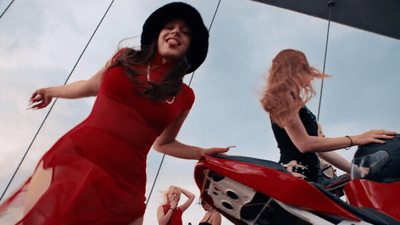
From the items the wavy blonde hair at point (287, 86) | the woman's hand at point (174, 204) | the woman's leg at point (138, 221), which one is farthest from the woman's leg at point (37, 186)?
the woman's hand at point (174, 204)

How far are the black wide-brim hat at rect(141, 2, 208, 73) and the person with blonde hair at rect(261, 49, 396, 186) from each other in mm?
275

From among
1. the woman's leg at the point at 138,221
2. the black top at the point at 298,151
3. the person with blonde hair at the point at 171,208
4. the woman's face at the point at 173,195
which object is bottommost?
the person with blonde hair at the point at 171,208

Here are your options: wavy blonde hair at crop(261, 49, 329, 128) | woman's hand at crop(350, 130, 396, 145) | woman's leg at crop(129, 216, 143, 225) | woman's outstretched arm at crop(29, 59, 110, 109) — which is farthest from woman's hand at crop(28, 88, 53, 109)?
woman's hand at crop(350, 130, 396, 145)

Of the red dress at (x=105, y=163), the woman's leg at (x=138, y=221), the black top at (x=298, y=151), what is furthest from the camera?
the black top at (x=298, y=151)

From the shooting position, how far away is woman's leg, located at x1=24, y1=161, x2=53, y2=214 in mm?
708

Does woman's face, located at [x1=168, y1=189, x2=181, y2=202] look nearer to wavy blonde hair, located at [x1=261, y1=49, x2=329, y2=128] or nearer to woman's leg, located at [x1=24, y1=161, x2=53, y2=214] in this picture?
wavy blonde hair, located at [x1=261, y1=49, x2=329, y2=128]

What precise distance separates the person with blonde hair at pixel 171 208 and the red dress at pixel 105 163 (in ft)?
8.20

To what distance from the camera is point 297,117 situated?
1066 mm

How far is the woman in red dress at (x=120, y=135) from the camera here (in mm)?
703

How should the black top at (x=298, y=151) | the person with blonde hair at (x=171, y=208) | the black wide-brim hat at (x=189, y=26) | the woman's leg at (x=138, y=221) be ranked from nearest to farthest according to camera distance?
the woman's leg at (x=138, y=221)
the black wide-brim hat at (x=189, y=26)
the black top at (x=298, y=151)
the person with blonde hair at (x=171, y=208)

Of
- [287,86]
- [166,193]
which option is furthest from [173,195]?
[287,86]

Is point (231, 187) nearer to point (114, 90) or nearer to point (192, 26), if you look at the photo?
point (114, 90)

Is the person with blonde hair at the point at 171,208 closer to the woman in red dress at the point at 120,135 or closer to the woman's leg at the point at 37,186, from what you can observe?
the woman in red dress at the point at 120,135

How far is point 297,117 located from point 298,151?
0.23m
